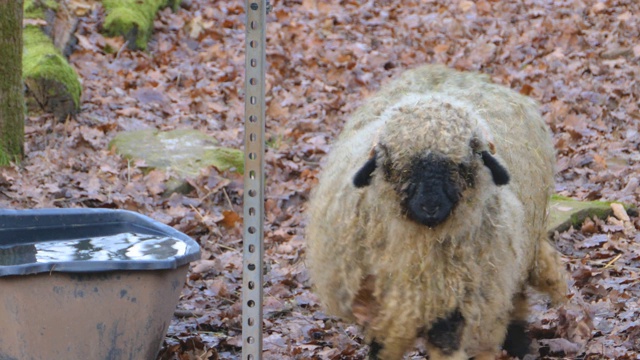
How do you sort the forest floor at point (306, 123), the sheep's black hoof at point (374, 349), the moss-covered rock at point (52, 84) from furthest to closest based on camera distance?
the moss-covered rock at point (52, 84)
the forest floor at point (306, 123)
the sheep's black hoof at point (374, 349)

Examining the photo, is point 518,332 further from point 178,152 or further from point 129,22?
point 129,22

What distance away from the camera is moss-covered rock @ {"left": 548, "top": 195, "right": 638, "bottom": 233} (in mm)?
6691

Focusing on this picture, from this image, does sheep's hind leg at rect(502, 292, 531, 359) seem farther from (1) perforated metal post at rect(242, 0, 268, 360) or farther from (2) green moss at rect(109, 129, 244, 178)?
(2) green moss at rect(109, 129, 244, 178)

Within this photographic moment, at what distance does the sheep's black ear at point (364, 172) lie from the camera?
4.07 m

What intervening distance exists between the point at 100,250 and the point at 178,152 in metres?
3.53

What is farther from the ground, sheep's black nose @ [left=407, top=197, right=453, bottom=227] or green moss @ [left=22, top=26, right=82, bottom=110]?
green moss @ [left=22, top=26, right=82, bottom=110]

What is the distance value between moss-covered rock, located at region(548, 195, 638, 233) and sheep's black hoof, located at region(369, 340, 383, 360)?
2.65 metres

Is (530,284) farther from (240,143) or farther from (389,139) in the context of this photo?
(240,143)

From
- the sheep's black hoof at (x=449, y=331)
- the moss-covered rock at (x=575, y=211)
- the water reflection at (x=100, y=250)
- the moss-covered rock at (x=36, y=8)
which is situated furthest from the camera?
the moss-covered rock at (x=36, y=8)

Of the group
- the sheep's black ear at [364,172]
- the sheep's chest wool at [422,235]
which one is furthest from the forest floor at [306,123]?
the sheep's black ear at [364,172]

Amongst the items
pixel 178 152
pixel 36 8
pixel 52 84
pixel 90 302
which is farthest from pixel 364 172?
pixel 36 8

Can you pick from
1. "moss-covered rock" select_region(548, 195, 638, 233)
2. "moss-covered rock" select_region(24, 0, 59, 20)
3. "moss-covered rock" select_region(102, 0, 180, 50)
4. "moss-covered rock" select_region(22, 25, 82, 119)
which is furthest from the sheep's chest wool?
"moss-covered rock" select_region(102, 0, 180, 50)

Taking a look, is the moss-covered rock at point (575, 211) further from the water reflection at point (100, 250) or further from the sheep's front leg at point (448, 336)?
the water reflection at point (100, 250)

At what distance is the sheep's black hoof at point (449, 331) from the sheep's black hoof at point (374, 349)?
335 mm
